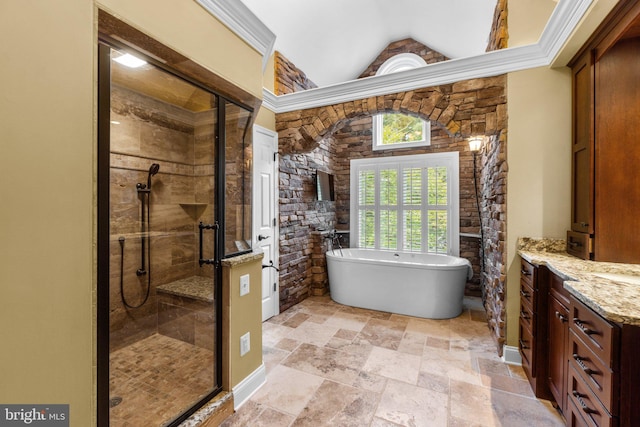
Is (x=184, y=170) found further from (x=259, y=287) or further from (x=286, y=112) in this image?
(x=286, y=112)

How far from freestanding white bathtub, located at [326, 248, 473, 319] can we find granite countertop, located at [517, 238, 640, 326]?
1.07 m

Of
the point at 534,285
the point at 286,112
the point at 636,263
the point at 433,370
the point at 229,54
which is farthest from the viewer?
the point at 286,112

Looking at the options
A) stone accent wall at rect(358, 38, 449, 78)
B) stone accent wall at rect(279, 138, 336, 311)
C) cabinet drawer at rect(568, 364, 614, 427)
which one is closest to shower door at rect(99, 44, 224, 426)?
stone accent wall at rect(279, 138, 336, 311)

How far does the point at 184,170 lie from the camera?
7.67ft

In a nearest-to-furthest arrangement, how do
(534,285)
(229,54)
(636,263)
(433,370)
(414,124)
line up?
(229,54) < (636,263) < (534,285) < (433,370) < (414,124)

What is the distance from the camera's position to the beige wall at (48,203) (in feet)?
Result: 2.67

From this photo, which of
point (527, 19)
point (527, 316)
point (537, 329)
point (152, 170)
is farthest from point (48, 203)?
point (527, 19)

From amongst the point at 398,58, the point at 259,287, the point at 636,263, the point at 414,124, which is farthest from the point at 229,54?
the point at 398,58

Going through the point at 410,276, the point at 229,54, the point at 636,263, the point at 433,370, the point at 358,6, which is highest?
the point at 358,6

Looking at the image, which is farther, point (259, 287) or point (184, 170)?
point (184, 170)

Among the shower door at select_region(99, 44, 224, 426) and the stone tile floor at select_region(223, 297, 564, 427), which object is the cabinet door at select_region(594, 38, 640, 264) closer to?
the stone tile floor at select_region(223, 297, 564, 427)

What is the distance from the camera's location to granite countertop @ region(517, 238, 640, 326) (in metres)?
1.06

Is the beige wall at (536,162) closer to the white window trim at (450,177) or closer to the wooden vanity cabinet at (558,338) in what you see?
the wooden vanity cabinet at (558,338)

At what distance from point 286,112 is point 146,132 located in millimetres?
1501
